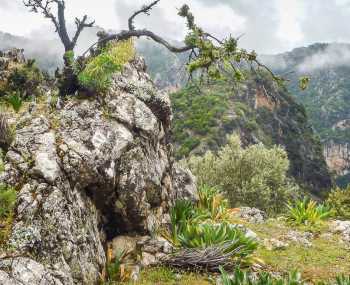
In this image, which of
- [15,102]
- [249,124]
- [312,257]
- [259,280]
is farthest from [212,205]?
[249,124]

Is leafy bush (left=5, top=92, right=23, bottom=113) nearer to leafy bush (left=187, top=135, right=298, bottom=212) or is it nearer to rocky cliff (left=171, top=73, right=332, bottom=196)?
leafy bush (left=187, top=135, right=298, bottom=212)

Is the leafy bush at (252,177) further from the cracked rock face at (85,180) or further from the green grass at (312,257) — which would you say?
the cracked rock face at (85,180)

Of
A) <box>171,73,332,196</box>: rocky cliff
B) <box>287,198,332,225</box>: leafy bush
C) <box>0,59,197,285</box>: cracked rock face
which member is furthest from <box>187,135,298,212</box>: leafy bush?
<box>171,73,332,196</box>: rocky cliff

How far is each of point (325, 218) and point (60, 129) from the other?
50.3 ft

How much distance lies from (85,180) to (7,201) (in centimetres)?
277

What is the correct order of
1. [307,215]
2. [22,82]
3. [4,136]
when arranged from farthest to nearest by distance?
[307,215] < [22,82] < [4,136]

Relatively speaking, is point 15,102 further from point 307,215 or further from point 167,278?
point 307,215

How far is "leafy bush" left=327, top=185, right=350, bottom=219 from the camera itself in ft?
104

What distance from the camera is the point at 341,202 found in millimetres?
33125

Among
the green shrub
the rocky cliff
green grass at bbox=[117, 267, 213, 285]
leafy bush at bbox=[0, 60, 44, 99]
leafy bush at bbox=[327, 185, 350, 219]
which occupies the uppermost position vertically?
the rocky cliff

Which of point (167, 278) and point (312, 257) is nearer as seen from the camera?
point (167, 278)

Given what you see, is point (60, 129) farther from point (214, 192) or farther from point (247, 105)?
point (247, 105)

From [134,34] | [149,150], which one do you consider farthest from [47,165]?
[134,34]

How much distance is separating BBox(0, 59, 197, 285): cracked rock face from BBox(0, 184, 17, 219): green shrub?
9.6 inches
